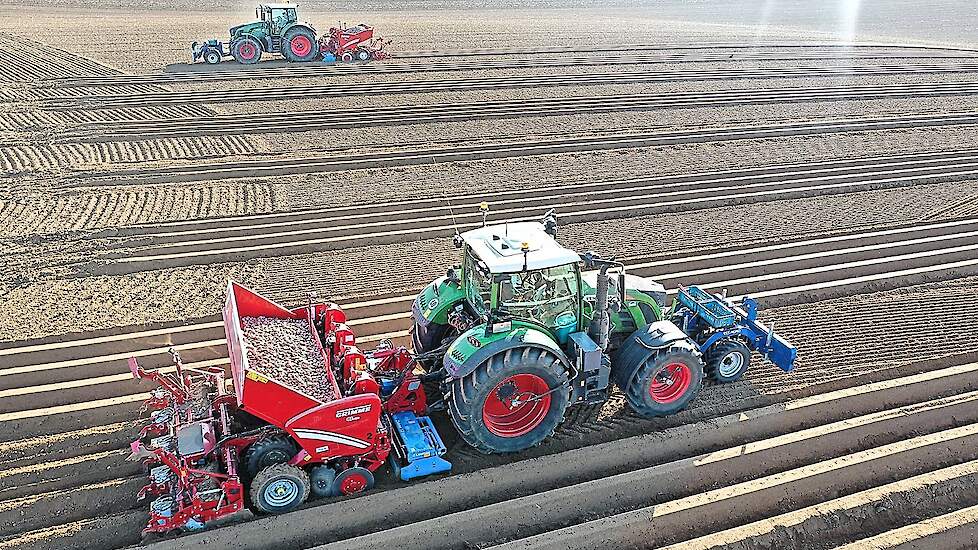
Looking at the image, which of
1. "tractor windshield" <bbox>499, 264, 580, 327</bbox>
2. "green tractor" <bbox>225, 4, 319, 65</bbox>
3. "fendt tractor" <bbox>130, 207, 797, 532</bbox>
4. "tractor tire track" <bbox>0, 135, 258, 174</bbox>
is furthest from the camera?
"green tractor" <bbox>225, 4, 319, 65</bbox>

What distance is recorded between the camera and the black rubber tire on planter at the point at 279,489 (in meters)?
5.70

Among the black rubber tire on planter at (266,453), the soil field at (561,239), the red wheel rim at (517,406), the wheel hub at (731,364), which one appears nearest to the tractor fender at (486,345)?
the red wheel rim at (517,406)

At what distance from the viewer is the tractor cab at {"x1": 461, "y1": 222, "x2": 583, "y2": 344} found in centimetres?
627

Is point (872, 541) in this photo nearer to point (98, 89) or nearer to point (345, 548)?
point (345, 548)

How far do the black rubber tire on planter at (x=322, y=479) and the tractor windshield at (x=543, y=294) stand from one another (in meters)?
1.88

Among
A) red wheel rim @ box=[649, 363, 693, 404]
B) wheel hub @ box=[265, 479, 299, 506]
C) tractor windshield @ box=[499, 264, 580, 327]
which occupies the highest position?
tractor windshield @ box=[499, 264, 580, 327]

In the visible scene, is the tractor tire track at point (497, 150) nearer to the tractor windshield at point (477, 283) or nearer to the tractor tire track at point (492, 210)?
the tractor tire track at point (492, 210)

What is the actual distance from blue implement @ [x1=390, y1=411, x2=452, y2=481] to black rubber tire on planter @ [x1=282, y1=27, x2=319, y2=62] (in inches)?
809

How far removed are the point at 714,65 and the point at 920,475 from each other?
66.9 ft

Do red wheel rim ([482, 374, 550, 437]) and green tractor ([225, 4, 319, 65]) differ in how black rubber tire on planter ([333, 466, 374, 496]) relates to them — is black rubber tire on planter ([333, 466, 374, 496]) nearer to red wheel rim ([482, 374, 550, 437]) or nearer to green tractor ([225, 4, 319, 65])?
red wheel rim ([482, 374, 550, 437])

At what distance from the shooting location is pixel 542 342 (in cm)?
625

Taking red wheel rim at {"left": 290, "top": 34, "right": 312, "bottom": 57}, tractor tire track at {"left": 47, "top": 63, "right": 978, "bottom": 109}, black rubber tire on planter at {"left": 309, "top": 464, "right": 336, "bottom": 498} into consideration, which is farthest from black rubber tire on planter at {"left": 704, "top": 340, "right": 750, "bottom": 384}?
red wheel rim at {"left": 290, "top": 34, "right": 312, "bottom": 57}

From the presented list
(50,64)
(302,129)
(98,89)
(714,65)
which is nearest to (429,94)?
(302,129)

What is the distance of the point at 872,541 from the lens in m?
5.73
